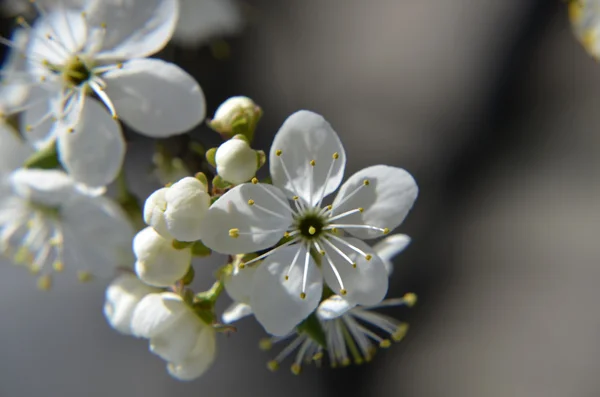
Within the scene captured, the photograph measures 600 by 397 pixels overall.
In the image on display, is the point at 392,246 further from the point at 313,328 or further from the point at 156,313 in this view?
the point at 156,313

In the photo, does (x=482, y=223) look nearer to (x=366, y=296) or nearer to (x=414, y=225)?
(x=414, y=225)

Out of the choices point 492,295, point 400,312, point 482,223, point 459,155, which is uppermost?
point 459,155

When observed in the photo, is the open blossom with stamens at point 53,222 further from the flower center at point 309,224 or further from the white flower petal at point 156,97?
the flower center at point 309,224

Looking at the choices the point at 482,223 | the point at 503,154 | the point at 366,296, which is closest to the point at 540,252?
the point at 482,223

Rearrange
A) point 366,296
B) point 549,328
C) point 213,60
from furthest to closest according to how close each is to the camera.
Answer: point 549,328 → point 213,60 → point 366,296

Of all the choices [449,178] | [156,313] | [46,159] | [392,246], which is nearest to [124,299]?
[156,313]

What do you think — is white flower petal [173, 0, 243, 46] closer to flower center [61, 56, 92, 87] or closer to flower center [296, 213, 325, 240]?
flower center [61, 56, 92, 87]
